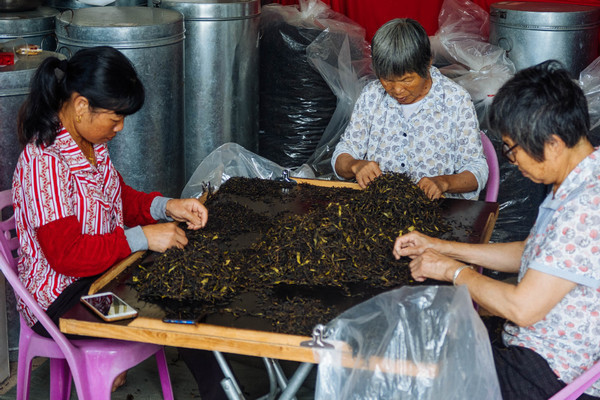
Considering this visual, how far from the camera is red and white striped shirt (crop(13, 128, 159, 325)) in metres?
2.30

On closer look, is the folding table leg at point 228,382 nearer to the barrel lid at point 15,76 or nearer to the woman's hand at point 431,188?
the woman's hand at point 431,188

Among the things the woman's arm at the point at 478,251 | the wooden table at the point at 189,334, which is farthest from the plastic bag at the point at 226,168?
the wooden table at the point at 189,334

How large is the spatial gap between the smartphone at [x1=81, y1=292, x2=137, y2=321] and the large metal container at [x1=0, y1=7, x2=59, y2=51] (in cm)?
240

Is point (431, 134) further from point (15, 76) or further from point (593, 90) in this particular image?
point (15, 76)

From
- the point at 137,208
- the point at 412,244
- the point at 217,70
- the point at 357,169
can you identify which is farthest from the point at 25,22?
the point at 412,244

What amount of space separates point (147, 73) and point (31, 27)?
0.73m

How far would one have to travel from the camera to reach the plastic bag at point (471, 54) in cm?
431

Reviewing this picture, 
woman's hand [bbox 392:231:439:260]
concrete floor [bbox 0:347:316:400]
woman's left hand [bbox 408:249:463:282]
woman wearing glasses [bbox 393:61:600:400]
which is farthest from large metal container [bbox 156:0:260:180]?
woman wearing glasses [bbox 393:61:600:400]

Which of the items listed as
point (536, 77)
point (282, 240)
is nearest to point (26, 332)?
point (282, 240)

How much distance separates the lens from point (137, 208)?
2.89 meters

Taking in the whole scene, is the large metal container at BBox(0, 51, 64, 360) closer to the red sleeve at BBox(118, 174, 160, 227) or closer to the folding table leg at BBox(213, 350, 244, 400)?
the red sleeve at BBox(118, 174, 160, 227)

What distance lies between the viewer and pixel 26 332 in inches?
98.5

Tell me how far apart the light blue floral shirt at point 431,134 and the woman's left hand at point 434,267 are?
1.06 meters

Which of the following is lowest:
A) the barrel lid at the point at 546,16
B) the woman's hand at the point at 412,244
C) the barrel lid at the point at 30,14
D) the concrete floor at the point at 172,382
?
the concrete floor at the point at 172,382
